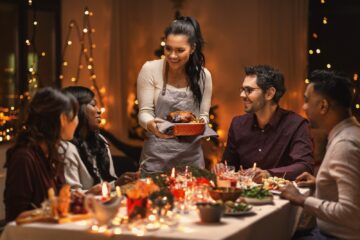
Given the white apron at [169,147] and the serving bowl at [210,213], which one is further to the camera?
the white apron at [169,147]

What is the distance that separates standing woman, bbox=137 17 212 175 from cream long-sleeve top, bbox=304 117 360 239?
1.16 m

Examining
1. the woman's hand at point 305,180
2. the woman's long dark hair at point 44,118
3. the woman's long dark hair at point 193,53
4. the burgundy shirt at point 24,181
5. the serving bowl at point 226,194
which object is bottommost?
the woman's hand at point 305,180

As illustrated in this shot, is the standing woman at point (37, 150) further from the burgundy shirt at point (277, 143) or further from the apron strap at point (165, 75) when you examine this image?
the burgundy shirt at point (277, 143)

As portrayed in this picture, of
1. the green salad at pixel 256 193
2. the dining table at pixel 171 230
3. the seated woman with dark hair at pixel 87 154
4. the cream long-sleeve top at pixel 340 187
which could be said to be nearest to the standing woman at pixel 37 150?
the dining table at pixel 171 230

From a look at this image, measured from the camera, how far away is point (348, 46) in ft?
22.8

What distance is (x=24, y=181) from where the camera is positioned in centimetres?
310

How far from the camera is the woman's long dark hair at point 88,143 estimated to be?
386 centimetres

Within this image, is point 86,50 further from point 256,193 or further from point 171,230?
point 171,230

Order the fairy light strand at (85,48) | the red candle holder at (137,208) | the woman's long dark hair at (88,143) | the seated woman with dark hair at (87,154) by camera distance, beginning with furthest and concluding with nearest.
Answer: the fairy light strand at (85,48)
the woman's long dark hair at (88,143)
the seated woman with dark hair at (87,154)
the red candle holder at (137,208)

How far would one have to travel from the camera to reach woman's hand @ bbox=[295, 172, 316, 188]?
3895 millimetres

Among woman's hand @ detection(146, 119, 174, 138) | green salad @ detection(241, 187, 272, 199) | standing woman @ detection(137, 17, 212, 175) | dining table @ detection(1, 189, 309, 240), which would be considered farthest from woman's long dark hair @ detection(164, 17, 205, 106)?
dining table @ detection(1, 189, 309, 240)

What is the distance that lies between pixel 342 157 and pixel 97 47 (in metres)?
4.95

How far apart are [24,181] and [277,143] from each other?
188 centimetres

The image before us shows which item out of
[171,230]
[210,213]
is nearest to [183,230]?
[171,230]
